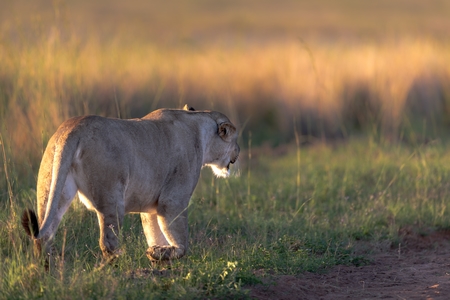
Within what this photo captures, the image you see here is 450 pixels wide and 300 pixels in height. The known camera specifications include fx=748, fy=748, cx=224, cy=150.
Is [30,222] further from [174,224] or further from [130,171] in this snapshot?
[174,224]

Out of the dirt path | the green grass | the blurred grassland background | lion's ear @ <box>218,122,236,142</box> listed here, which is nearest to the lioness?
lion's ear @ <box>218,122,236,142</box>

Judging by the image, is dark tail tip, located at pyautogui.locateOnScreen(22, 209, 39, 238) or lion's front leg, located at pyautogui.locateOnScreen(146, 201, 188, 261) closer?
dark tail tip, located at pyautogui.locateOnScreen(22, 209, 39, 238)

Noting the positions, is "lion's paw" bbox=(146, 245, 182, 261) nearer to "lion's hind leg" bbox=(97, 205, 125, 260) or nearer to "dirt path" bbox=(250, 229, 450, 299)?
"lion's hind leg" bbox=(97, 205, 125, 260)

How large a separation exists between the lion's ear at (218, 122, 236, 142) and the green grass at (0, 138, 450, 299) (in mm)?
848

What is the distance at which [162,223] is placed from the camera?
547cm

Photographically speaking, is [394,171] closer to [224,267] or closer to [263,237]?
[263,237]

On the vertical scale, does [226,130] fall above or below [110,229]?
above

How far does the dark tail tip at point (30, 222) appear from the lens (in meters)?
4.36

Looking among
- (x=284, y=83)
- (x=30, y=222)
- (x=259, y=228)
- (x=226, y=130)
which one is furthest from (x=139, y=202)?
(x=284, y=83)

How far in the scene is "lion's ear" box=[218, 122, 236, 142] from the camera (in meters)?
6.13

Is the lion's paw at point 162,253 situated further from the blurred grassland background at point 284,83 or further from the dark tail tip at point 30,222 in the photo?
the blurred grassland background at point 284,83

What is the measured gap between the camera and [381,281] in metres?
5.59

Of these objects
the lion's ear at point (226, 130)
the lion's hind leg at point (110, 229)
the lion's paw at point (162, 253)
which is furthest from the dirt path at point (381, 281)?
the lion's ear at point (226, 130)

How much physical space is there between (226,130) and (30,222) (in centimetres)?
220
